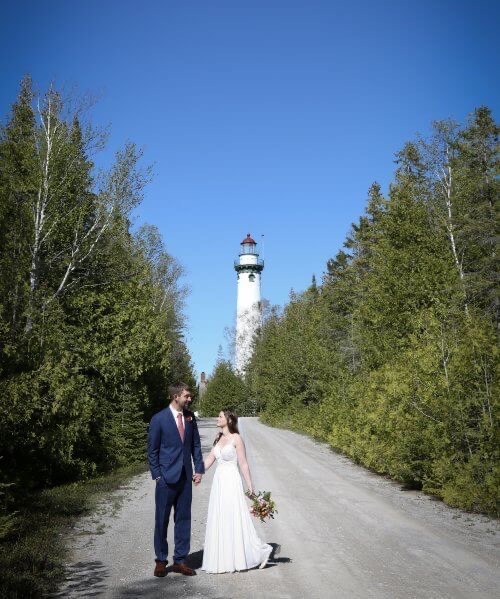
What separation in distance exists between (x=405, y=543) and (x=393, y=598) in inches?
98.7

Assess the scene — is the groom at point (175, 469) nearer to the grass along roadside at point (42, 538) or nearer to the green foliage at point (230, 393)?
the grass along roadside at point (42, 538)

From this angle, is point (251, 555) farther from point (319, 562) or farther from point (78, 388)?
point (78, 388)

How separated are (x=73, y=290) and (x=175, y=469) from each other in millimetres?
10985

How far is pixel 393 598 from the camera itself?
17.2ft

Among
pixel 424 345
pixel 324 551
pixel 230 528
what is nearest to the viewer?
pixel 230 528

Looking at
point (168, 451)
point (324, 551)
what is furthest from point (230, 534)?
point (324, 551)

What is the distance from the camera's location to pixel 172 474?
626cm

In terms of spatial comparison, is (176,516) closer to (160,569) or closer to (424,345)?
(160,569)

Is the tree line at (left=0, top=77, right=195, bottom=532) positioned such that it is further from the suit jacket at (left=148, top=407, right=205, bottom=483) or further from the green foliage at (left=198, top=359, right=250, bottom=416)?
the green foliage at (left=198, top=359, right=250, bottom=416)

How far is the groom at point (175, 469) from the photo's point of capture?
618 cm

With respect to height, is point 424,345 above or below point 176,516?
above

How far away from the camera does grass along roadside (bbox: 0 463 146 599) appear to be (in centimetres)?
543

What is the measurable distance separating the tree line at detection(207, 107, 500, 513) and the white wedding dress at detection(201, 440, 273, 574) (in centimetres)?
555

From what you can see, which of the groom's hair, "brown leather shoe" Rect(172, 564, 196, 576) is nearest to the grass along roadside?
"brown leather shoe" Rect(172, 564, 196, 576)
